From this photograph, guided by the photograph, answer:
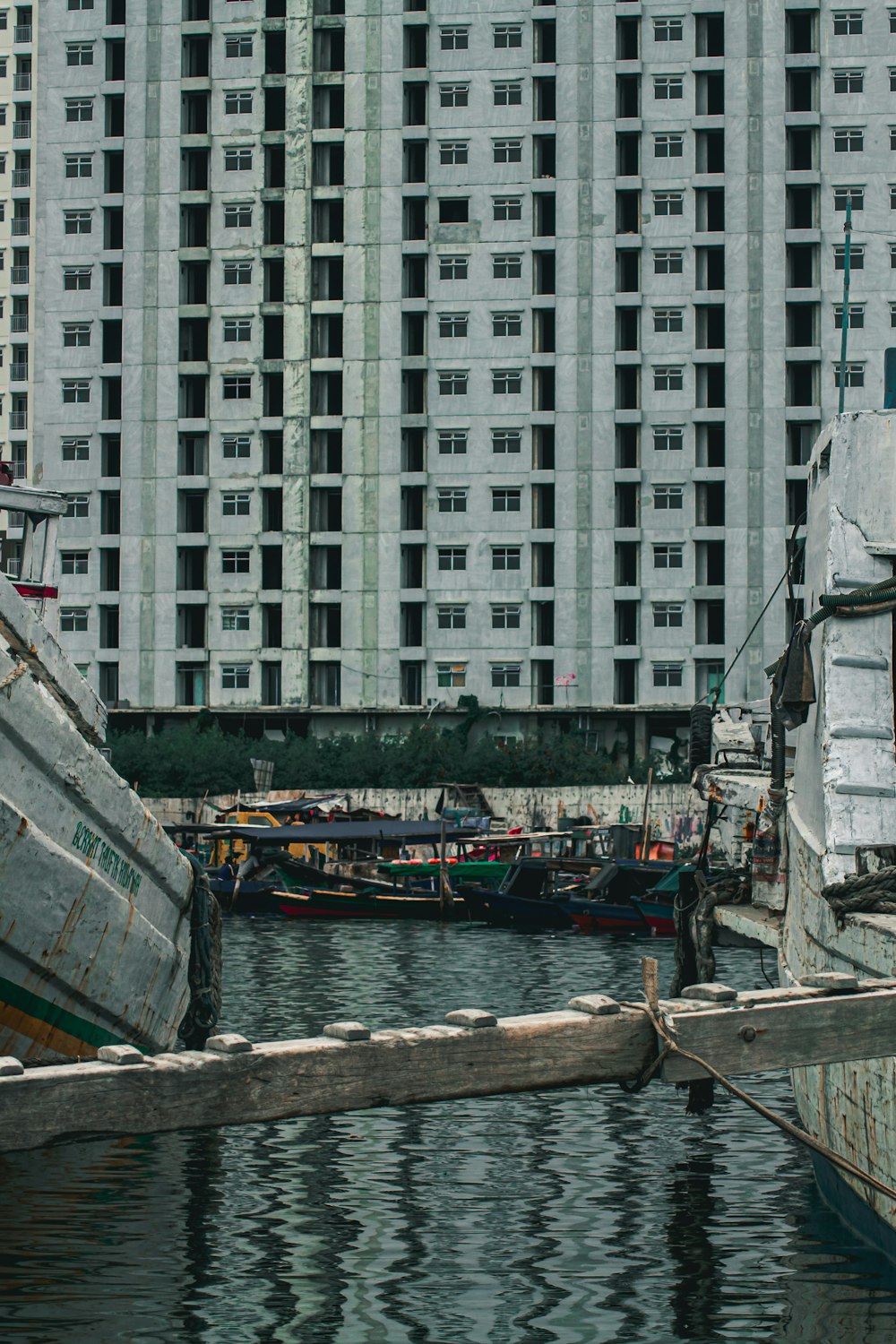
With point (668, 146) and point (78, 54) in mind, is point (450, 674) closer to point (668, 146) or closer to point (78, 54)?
point (668, 146)

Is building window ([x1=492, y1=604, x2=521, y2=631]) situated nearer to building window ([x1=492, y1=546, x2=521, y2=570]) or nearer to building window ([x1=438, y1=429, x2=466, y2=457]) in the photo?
building window ([x1=492, y1=546, x2=521, y2=570])

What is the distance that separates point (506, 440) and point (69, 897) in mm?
68919

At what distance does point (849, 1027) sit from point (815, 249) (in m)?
77.4

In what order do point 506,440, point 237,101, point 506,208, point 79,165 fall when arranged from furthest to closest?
point 79,165 < point 237,101 < point 506,208 < point 506,440

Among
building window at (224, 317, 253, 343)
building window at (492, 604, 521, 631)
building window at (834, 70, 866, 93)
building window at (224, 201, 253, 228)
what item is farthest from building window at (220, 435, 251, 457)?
building window at (834, 70, 866, 93)

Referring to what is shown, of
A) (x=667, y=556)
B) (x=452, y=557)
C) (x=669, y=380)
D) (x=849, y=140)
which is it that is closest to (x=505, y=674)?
(x=452, y=557)

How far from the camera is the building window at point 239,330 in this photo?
84.4 m

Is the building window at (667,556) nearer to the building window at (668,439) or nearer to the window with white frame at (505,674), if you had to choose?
the building window at (668,439)

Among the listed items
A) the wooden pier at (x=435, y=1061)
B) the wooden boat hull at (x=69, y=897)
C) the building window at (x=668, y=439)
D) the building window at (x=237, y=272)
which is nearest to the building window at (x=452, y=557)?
the building window at (x=668, y=439)

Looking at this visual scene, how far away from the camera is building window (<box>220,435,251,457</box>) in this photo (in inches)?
3302

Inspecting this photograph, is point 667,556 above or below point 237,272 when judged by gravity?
below

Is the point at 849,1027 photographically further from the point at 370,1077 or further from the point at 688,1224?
the point at 688,1224

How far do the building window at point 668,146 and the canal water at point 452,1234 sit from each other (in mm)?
67243

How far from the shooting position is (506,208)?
83.1 m
